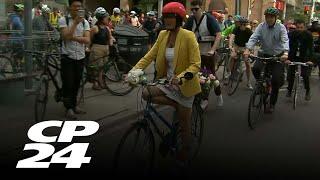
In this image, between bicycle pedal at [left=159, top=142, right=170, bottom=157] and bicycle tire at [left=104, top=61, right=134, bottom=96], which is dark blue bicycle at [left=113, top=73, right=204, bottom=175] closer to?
bicycle pedal at [left=159, top=142, right=170, bottom=157]

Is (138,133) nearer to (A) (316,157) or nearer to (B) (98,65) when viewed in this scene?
(A) (316,157)

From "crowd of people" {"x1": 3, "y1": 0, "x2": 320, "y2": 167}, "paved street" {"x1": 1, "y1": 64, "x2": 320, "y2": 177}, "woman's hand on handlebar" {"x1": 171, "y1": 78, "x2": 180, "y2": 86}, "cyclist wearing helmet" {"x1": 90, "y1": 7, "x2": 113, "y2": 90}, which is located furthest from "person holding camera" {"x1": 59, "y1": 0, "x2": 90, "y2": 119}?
"woman's hand on handlebar" {"x1": 171, "y1": 78, "x2": 180, "y2": 86}

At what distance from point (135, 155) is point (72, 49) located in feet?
11.4

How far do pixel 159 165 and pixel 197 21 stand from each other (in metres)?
4.15

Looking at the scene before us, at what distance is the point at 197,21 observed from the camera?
9.56 m

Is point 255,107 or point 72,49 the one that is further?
point 255,107

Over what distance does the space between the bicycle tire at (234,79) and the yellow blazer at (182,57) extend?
21.2 ft

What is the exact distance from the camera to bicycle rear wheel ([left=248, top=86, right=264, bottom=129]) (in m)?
8.39

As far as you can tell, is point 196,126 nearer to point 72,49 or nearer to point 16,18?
point 72,49

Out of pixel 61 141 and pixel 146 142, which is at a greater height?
pixel 146 142

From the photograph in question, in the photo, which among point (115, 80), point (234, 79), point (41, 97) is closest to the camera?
point (41, 97)

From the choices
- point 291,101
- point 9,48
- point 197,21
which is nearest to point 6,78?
point 9,48

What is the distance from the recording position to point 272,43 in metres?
9.28

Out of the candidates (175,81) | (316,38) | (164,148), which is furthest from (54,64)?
(316,38)
